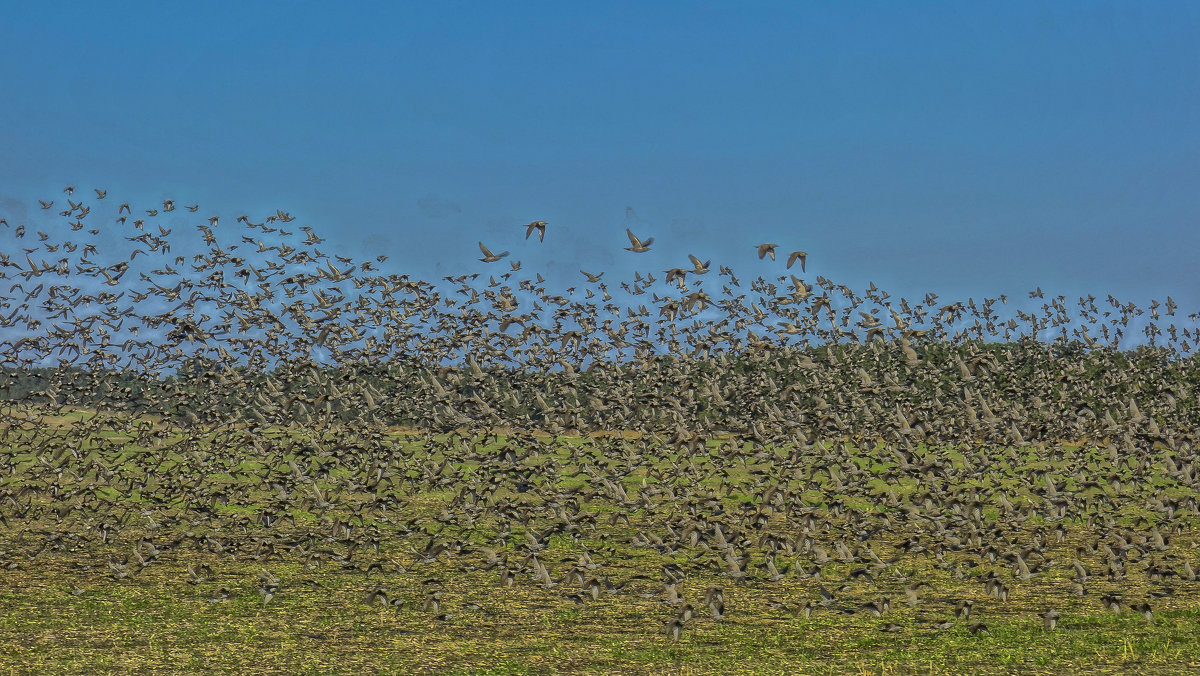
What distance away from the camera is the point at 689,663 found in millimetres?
17781

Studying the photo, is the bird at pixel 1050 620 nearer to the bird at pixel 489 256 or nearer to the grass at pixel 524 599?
the grass at pixel 524 599

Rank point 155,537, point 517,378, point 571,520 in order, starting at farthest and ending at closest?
point 517,378 → point 155,537 → point 571,520

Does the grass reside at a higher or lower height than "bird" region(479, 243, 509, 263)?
lower

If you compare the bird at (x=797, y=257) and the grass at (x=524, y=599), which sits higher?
the bird at (x=797, y=257)

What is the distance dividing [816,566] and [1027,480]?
447 inches

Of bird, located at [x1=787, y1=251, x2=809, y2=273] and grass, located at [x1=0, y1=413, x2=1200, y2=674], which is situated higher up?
bird, located at [x1=787, y1=251, x2=809, y2=273]

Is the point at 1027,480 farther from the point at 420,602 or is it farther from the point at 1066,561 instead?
the point at 420,602

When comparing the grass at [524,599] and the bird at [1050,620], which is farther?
the bird at [1050,620]

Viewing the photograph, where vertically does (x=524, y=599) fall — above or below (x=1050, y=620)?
above

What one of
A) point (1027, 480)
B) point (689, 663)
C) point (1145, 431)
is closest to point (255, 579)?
point (689, 663)

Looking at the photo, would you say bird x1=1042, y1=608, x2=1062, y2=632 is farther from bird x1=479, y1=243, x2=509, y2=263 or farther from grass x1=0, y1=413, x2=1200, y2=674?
bird x1=479, y1=243, x2=509, y2=263

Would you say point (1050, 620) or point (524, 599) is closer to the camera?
point (1050, 620)

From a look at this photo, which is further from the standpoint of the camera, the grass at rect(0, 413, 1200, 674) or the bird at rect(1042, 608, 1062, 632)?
the bird at rect(1042, 608, 1062, 632)

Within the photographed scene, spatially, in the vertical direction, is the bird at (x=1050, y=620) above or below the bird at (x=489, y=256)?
below
